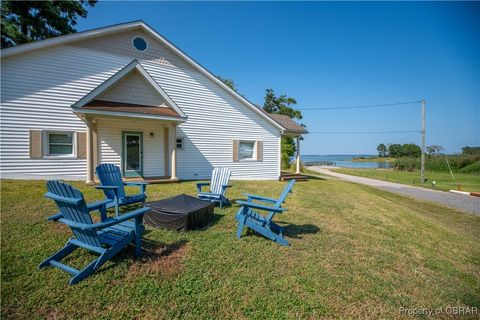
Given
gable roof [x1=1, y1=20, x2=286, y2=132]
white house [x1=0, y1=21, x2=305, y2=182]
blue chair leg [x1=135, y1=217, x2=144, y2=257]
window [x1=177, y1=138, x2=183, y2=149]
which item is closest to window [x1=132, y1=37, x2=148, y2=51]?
white house [x1=0, y1=21, x2=305, y2=182]

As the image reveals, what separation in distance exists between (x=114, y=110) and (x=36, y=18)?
15.8 m

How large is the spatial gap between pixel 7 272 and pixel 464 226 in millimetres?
12073

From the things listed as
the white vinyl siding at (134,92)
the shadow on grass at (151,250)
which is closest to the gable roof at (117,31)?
the white vinyl siding at (134,92)

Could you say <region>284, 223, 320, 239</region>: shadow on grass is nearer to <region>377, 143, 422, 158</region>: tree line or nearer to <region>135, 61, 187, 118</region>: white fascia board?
<region>135, 61, 187, 118</region>: white fascia board

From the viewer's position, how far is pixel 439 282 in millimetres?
3541

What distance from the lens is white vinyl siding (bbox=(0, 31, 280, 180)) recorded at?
891 cm

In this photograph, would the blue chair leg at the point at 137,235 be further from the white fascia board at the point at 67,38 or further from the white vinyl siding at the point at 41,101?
the white fascia board at the point at 67,38

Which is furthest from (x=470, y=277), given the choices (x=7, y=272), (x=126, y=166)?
(x=126, y=166)

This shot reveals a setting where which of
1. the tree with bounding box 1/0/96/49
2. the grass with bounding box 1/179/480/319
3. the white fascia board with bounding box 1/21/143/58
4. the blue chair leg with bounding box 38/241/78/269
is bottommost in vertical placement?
the grass with bounding box 1/179/480/319

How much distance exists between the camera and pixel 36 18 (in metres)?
17.2

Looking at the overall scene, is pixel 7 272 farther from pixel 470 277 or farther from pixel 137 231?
pixel 470 277

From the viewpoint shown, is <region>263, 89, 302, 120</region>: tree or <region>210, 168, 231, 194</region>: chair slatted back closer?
<region>210, 168, 231, 194</region>: chair slatted back

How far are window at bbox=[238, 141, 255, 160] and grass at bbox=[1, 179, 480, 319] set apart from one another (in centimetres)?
883

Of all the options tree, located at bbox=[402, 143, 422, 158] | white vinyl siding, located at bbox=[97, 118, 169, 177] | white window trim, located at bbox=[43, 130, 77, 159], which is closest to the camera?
white window trim, located at bbox=[43, 130, 77, 159]
